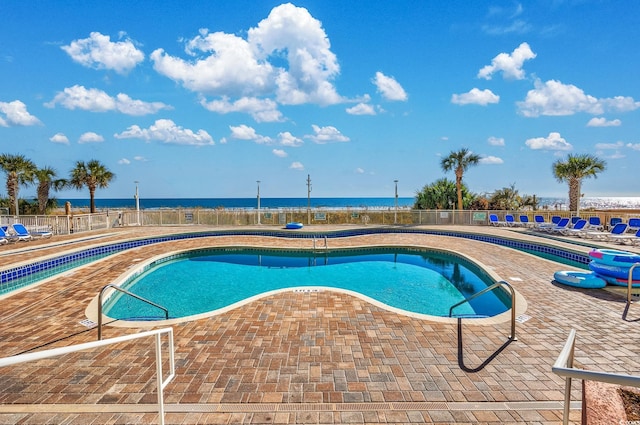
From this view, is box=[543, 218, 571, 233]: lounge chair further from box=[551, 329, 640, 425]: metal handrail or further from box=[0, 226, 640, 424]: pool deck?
box=[551, 329, 640, 425]: metal handrail

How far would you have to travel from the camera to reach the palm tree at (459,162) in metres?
20.3

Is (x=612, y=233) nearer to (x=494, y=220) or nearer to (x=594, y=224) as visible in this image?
(x=594, y=224)

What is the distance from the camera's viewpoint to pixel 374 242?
43.3ft

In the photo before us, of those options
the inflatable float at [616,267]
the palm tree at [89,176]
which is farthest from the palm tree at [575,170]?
the palm tree at [89,176]

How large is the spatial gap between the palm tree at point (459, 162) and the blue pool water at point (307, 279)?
10.9 metres

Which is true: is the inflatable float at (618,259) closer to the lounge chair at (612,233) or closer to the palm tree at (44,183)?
the lounge chair at (612,233)

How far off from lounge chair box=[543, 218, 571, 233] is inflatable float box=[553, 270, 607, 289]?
948 cm

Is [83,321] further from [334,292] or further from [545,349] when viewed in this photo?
[545,349]

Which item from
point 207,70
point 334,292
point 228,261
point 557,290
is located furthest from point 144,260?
point 557,290

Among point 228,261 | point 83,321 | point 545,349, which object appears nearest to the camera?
point 545,349

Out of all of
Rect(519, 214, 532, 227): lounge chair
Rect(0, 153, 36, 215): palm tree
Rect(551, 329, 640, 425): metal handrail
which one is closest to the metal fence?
Rect(519, 214, 532, 227): lounge chair

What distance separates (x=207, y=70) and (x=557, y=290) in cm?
1423

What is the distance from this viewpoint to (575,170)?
18.0 metres

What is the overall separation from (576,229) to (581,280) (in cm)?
1024
